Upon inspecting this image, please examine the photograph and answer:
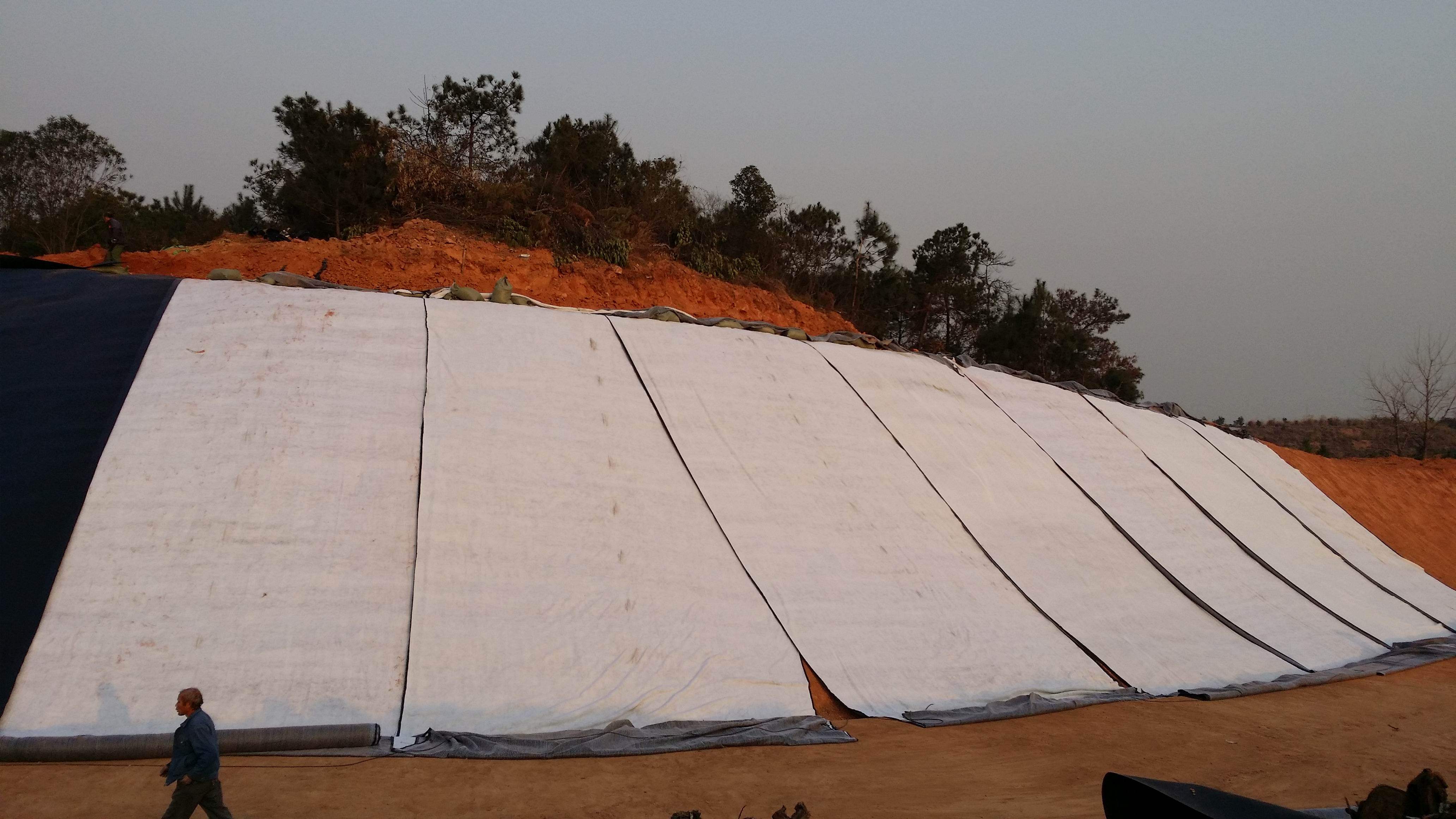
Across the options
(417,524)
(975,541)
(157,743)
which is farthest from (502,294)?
(157,743)

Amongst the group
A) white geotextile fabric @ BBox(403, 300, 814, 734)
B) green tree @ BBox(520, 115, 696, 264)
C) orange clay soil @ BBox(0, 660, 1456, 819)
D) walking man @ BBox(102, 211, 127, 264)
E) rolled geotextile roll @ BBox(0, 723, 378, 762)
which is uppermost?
green tree @ BBox(520, 115, 696, 264)

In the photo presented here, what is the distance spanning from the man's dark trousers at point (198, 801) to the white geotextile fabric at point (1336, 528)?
1109cm

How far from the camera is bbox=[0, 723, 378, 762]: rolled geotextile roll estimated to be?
3520 millimetres

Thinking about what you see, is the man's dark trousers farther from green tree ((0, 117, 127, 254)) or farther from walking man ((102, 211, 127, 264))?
green tree ((0, 117, 127, 254))

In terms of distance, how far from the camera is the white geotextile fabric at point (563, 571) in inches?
173

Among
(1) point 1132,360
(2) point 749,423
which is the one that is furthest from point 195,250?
(1) point 1132,360

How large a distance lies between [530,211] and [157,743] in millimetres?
11190

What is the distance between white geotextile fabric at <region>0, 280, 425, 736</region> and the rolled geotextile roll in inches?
2.4

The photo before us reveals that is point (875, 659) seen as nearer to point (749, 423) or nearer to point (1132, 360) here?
point (749, 423)

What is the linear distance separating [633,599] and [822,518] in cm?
183

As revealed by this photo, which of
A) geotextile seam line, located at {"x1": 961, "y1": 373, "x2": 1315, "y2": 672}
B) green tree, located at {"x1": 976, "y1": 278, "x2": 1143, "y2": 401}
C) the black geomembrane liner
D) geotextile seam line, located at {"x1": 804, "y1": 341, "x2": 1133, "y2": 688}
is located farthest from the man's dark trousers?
green tree, located at {"x1": 976, "y1": 278, "x2": 1143, "y2": 401}

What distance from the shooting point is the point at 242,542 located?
4559 mm

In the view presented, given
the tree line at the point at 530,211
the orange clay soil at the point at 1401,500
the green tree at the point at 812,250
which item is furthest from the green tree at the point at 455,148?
the orange clay soil at the point at 1401,500

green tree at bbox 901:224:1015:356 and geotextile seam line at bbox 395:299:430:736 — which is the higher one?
green tree at bbox 901:224:1015:356
